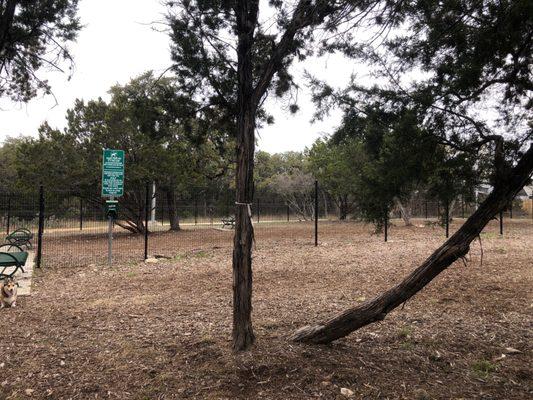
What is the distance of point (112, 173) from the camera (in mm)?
10250

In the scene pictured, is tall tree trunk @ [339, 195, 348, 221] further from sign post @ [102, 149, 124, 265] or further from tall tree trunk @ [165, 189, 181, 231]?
sign post @ [102, 149, 124, 265]

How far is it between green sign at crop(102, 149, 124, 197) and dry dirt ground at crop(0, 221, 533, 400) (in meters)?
2.35

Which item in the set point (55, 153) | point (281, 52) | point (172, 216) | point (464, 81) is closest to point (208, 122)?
point (281, 52)

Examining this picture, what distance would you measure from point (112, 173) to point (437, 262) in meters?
8.20

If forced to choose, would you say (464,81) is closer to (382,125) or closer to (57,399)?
(382,125)

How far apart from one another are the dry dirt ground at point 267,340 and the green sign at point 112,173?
2348mm

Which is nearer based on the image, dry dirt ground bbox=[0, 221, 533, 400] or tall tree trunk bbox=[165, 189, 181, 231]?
dry dirt ground bbox=[0, 221, 533, 400]

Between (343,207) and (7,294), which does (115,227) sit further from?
(343,207)

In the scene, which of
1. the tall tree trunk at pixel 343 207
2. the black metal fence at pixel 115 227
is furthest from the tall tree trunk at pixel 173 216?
the tall tree trunk at pixel 343 207

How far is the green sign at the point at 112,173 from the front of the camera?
401 inches

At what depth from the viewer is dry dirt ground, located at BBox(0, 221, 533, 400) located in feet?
11.4

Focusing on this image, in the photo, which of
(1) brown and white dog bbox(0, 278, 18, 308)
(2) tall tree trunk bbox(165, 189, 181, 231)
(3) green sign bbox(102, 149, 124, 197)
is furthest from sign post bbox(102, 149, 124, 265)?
(2) tall tree trunk bbox(165, 189, 181, 231)

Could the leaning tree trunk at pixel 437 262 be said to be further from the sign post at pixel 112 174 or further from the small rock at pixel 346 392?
the sign post at pixel 112 174

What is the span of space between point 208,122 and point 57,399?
3.09 m
